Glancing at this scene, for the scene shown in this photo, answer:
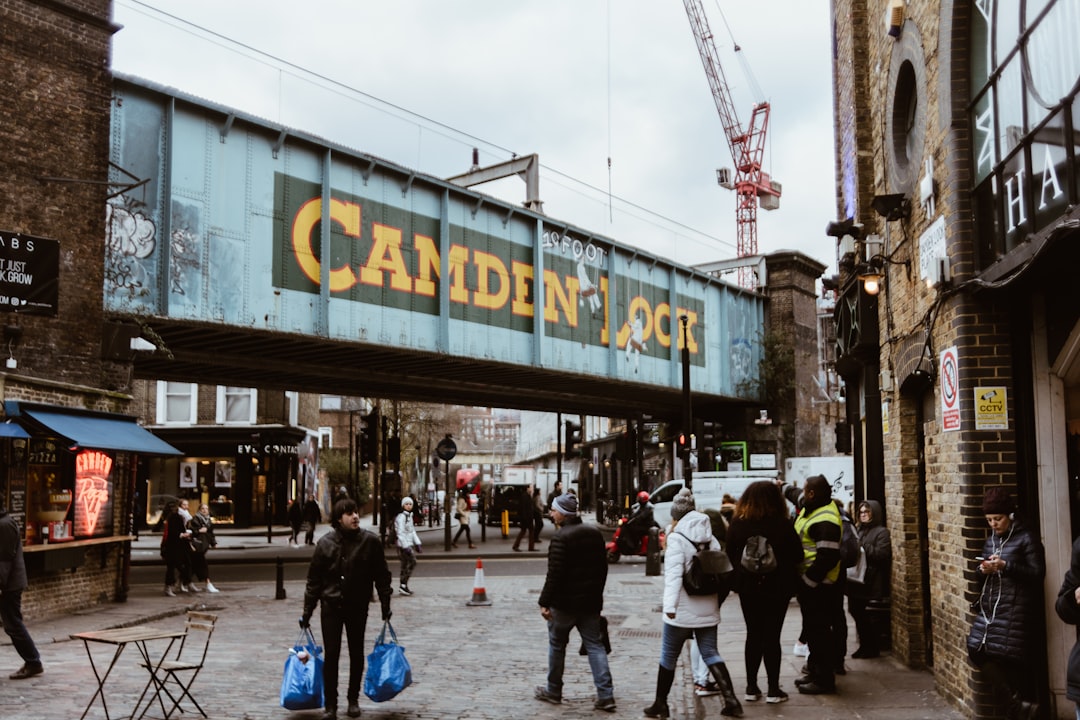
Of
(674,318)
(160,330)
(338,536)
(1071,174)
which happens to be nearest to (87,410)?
(160,330)

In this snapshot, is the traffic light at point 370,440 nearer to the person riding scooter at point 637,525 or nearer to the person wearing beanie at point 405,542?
the person riding scooter at point 637,525

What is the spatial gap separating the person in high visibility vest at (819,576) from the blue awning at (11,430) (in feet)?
32.8

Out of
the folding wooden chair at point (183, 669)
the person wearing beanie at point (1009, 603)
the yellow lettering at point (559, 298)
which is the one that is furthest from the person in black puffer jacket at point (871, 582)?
the yellow lettering at point (559, 298)

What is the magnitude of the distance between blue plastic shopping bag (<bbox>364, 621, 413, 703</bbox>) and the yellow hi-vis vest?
3.46m

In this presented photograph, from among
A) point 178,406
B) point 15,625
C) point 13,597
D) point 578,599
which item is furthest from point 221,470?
point 578,599

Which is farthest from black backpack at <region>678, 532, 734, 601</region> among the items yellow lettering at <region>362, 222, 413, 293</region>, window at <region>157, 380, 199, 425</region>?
window at <region>157, 380, 199, 425</region>

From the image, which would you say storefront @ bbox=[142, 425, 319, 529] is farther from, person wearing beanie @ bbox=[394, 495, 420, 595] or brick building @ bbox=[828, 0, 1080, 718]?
brick building @ bbox=[828, 0, 1080, 718]

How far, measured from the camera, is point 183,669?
7.64 metres

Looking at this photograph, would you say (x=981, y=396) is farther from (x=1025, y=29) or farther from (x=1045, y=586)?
(x=1025, y=29)

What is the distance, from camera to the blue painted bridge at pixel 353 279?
17.7 meters

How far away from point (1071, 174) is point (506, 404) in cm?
3031

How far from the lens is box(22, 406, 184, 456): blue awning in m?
14.0

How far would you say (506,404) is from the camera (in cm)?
3594

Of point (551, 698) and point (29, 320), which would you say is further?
point (29, 320)
